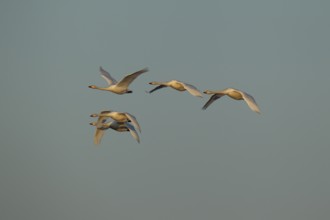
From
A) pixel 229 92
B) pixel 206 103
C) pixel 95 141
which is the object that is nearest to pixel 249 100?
pixel 229 92

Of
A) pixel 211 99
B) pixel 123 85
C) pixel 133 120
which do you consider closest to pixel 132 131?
pixel 123 85

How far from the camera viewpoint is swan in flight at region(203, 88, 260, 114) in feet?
154

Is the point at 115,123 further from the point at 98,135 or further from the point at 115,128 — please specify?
the point at 98,135

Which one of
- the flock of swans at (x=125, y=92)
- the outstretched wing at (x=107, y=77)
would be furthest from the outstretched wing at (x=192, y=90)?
the outstretched wing at (x=107, y=77)

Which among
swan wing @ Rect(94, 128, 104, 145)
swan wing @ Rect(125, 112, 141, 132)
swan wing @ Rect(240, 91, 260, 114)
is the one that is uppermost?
swan wing @ Rect(240, 91, 260, 114)

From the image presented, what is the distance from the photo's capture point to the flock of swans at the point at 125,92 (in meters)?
47.9

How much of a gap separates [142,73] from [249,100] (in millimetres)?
5353

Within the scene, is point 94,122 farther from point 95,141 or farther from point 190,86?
point 190,86

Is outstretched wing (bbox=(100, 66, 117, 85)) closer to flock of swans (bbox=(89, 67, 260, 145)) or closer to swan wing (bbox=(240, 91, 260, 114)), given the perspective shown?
flock of swans (bbox=(89, 67, 260, 145))

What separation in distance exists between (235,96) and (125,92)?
5.62 metres

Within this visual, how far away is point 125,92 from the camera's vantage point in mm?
49812

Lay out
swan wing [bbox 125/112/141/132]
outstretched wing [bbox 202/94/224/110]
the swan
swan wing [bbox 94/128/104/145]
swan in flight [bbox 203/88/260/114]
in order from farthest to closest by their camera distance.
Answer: swan wing [bbox 94/128/104/145] → outstretched wing [bbox 202/94/224/110] → the swan → swan in flight [bbox 203/88/260/114] → swan wing [bbox 125/112/141/132]

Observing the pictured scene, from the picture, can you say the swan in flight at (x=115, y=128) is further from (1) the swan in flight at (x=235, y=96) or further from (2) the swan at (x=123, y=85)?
(1) the swan in flight at (x=235, y=96)

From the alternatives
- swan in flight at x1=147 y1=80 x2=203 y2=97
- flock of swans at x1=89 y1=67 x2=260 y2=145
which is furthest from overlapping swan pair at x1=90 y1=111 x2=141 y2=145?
swan in flight at x1=147 y1=80 x2=203 y2=97
